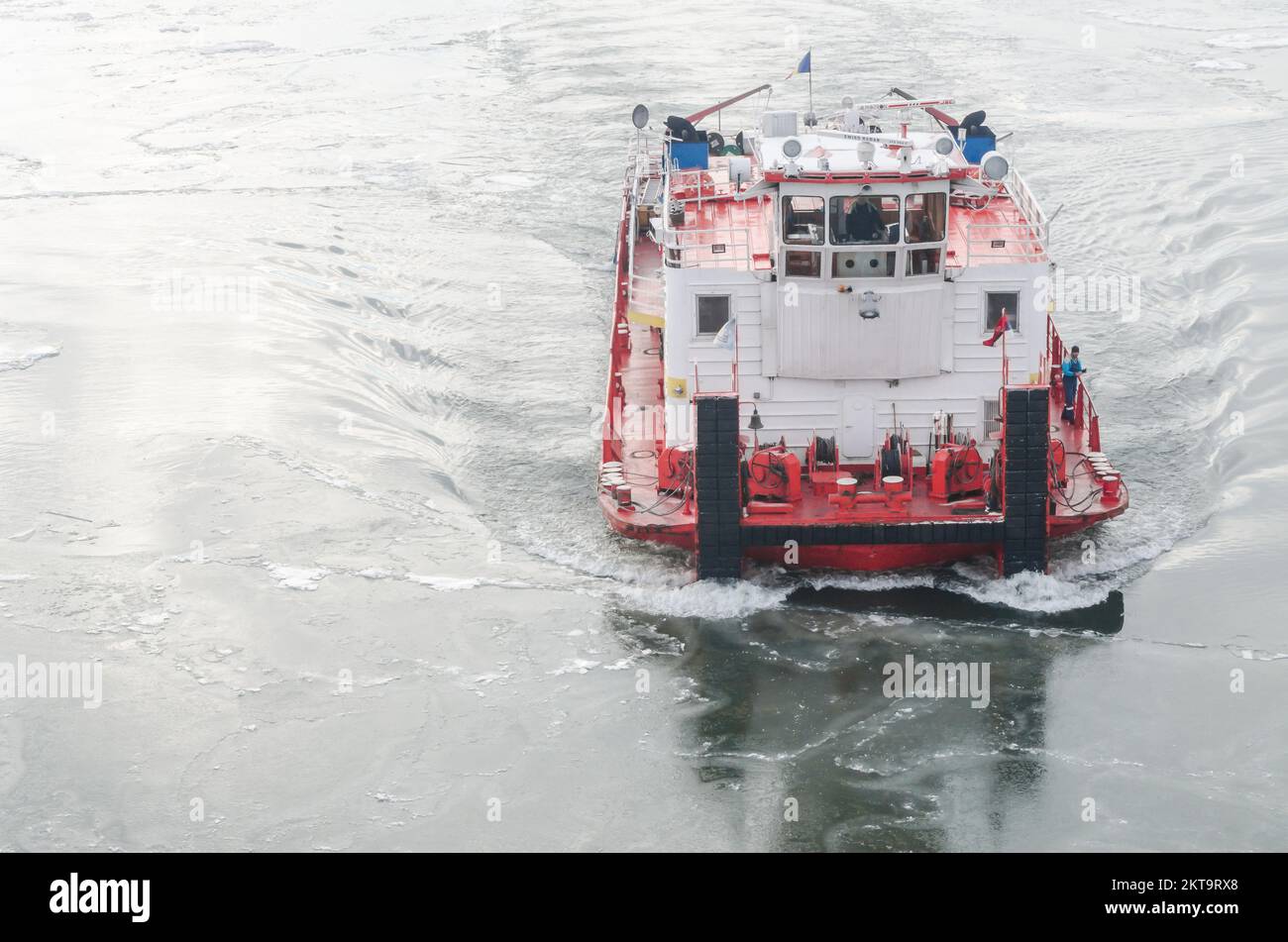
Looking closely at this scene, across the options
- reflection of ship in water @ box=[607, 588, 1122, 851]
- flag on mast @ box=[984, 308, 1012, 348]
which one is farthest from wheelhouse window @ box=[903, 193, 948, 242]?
reflection of ship in water @ box=[607, 588, 1122, 851]

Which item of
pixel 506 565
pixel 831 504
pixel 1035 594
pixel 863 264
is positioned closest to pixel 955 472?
pixel 831 504

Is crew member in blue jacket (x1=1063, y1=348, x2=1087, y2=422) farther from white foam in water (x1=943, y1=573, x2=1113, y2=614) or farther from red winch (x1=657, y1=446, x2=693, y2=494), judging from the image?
red winch (x1=657, y1=446, x2=693, y2=494)

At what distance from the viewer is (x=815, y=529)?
17.1m

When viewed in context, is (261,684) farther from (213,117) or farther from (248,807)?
(213,117)

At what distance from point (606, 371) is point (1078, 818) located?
43.9ft

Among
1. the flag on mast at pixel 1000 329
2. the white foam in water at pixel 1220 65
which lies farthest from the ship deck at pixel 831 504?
the white foam in water at pixel 1220 65

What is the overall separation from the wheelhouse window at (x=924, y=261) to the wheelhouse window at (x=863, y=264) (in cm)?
24

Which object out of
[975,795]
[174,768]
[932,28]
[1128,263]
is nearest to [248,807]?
[174,768]

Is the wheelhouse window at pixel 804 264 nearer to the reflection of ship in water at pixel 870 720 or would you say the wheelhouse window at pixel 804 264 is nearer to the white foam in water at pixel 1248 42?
the reflection of ship in water at pixel 870 720

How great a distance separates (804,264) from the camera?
1773cm

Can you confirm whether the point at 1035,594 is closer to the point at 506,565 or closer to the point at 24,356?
the point at 506,565

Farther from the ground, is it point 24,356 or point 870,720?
point 24,356

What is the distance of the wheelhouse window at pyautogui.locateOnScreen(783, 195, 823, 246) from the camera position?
1756 cm

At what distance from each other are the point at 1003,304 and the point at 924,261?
1.14m
